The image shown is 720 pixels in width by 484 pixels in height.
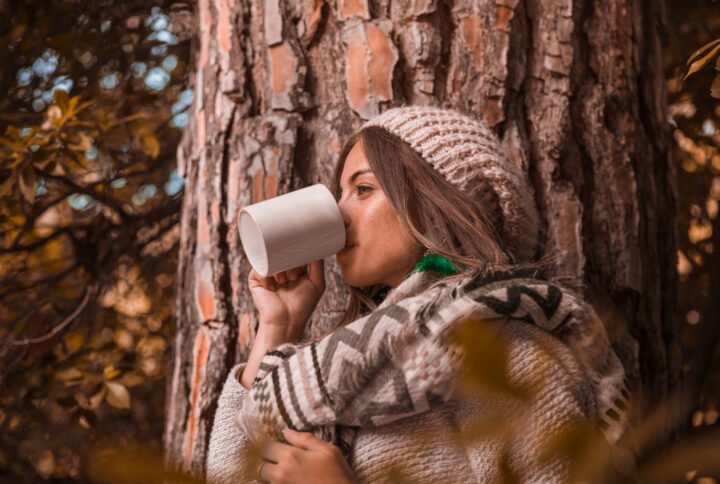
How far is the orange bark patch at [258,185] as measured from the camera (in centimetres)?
168

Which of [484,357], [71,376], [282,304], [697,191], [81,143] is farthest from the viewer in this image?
[697,191]

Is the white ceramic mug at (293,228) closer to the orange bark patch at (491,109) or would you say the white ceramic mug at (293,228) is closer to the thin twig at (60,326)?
the orange bark patch at (491,109)

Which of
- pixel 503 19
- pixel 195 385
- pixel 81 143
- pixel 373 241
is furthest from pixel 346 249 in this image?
pixel 81 143

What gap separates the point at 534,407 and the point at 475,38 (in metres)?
1.04

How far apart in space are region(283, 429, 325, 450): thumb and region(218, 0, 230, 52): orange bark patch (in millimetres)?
1109

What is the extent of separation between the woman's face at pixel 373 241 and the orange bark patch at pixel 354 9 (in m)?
0.51

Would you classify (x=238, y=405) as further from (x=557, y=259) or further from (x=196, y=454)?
(x=557, y=259)

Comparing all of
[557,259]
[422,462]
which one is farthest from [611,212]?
[422,462]

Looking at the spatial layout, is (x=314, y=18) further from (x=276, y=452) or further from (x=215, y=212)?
(x=276, y=452)

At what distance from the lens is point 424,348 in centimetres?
107

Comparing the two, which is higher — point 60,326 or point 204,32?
point 204,32

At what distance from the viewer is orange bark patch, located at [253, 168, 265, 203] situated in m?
1.68

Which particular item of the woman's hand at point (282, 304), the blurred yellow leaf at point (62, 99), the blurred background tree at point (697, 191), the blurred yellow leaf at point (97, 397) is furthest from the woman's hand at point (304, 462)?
the blurred background tree at point (697, 191)

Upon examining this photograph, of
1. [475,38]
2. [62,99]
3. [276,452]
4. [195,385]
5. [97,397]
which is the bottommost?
[97,397]
